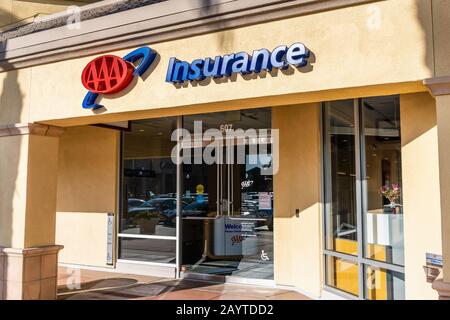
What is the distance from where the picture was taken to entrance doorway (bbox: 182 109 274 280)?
860 cm

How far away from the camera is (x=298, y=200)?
302 inches

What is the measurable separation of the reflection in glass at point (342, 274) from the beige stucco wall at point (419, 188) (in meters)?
1.21

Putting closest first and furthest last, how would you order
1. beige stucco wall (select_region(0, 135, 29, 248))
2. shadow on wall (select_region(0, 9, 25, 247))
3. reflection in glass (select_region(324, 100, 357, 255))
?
reflection in glass (select_region(324, 100, 357, 255)) → beige stucco wall (select_region(0, 135, 29, 248)) → shadow on wall (select_region(0, 9, 25, 247))

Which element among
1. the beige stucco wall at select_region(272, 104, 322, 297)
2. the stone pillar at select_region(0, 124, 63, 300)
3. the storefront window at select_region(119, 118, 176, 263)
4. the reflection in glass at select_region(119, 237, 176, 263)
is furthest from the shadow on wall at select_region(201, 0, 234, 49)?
the reflection in glass at select_region(119, 237, 176, 263)

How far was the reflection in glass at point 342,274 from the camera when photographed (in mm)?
6512

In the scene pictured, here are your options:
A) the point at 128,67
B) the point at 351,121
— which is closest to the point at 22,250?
the point at 128,67

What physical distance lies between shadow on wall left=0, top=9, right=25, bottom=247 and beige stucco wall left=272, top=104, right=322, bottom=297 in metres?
4.45

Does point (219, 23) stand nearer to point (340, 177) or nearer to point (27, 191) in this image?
point (340, 177)

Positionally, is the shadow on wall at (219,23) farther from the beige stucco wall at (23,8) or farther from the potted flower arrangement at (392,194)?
the beige stucco wall at (23,8)

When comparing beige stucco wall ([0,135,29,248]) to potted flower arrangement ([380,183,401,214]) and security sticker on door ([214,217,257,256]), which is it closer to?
security sticker on door ([214,217,257,256])

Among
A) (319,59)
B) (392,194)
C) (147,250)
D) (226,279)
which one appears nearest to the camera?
(319,59)

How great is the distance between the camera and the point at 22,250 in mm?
6695

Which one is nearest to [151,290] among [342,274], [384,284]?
[342,274]

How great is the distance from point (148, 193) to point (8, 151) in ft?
11.1
